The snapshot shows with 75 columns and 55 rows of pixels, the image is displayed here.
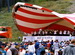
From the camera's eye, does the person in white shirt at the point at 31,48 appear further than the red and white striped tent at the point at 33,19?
No

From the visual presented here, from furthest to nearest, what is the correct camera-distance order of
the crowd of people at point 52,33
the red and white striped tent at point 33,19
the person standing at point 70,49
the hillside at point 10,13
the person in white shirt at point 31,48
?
the hillside at point 10,13, the red and white striped tent at point 33,19, the crowd of people at point 52,33, the person in white shirt at point 31,48, the person standing at point 70,49

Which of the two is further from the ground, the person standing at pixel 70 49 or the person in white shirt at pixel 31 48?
the person standing at pixel 70 49

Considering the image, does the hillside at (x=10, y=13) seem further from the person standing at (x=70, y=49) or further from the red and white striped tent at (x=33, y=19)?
the person standing at (x=70, y=49)

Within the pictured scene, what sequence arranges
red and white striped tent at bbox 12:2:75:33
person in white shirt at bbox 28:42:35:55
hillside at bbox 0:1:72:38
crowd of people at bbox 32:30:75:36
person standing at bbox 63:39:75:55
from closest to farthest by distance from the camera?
person standing at bbox 63:39:75:55, person in white shirt at bbox 28:42:35:55, crowd of people at bbox 32:30:75:36, red and white striped tent at bbox 12:2:75:33, hillside at bbox 0:1:72:38

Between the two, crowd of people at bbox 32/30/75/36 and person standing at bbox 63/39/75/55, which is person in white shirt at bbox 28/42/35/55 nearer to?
person standing at bbox 63/39/75/55

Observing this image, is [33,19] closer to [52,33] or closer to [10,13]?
[52,33]

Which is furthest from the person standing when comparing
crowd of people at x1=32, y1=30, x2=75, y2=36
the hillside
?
the hillside

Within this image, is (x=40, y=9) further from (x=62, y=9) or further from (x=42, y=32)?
(x=62, y=9)

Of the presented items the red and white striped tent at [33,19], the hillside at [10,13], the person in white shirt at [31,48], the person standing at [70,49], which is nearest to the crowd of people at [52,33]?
the red and white striped tent at [33,19]

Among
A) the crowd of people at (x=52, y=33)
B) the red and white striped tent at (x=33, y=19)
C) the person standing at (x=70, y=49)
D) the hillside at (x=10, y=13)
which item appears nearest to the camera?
→ the person standing at (x=70, y=49)

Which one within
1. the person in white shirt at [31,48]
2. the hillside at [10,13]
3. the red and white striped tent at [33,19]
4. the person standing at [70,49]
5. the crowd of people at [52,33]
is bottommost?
the hillside at [10,13]

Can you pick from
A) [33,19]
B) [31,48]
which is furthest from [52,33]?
[31,48]

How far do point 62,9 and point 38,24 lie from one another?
21.2 meters

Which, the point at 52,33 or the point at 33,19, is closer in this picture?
the point at 52,33
